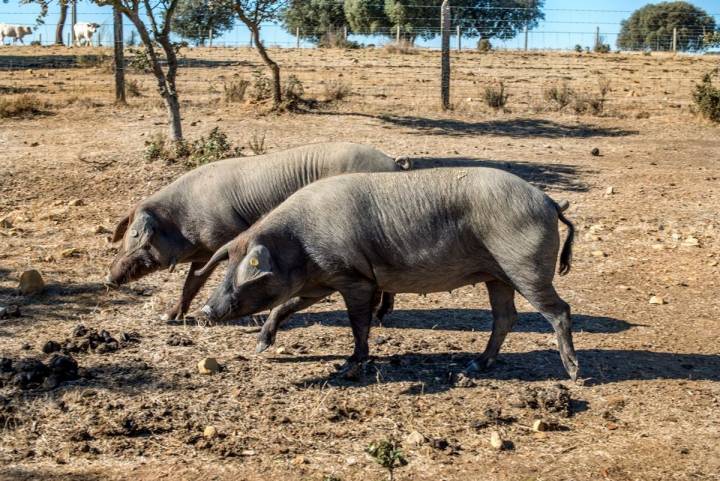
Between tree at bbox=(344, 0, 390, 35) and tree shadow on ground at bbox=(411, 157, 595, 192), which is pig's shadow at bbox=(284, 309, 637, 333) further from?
tree at bbox=(344, 0, 390, 35)

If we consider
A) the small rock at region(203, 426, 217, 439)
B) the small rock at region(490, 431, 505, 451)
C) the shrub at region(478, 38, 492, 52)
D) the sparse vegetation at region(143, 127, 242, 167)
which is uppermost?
the shrub at region(478, 38, 492, 52)

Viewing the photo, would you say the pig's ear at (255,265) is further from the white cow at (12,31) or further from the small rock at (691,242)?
the white cow at (12,31)

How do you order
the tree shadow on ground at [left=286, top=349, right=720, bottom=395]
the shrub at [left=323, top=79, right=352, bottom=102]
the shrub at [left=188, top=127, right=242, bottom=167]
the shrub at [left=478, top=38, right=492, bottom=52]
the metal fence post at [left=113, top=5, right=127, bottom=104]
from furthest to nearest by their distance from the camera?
the shrub at [left=478, top=38, right=492, bottom=52] → the shrub at [left=323, top=79, right=352, bottom=102] → the metal fence post at [left=113, top=5, right=127, bottom=104] → the shrub at [left=188, top=127, right=242, bottom=167] → the tree shadow on ground at [left=286, top=349, right=720, bottom=395]

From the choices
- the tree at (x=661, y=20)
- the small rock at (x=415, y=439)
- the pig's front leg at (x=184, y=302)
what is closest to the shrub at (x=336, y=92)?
the pig's front leg at (x=184, y=302)

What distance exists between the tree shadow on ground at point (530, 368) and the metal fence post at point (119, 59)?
12239mm

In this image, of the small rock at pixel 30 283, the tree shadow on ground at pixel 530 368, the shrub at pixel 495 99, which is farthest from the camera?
the shrub at pixel 495 99

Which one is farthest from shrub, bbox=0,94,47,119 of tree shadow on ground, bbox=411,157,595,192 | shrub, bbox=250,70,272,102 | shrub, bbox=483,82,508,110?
shrub, bbox=483,82,508,110

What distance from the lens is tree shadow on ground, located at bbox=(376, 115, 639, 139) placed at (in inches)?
680

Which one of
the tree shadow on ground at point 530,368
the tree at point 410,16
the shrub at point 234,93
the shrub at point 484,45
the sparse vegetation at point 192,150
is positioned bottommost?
the tree shadow on ground at point 530,368

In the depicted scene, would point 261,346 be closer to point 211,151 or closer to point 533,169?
point 211,151

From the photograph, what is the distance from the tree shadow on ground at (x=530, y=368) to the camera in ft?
22.4

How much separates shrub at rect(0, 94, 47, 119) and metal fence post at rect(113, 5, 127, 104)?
1.47 m

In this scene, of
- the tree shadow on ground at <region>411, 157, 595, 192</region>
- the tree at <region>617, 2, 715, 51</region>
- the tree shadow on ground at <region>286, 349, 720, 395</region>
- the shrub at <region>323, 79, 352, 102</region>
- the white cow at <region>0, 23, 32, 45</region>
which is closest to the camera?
the tree shadow on ground at <region>286, 349, 720, 395</region>

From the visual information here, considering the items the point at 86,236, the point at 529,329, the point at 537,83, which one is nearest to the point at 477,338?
the point at 529,329
